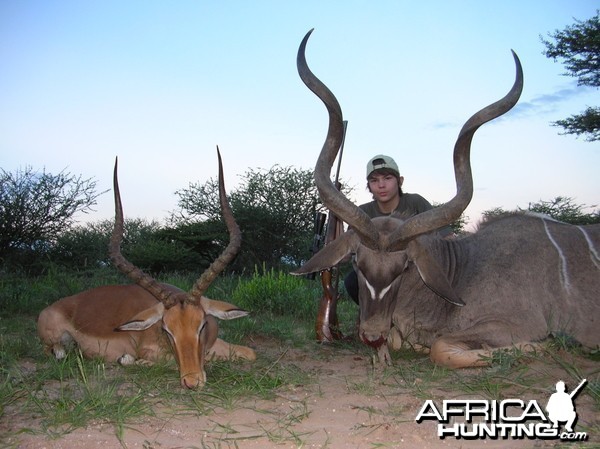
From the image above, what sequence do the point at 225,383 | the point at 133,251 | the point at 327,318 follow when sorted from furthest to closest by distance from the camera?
the point at 133,251
the point at 327,318
the point at 225,383

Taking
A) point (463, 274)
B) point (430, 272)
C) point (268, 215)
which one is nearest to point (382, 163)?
point (463, 274)

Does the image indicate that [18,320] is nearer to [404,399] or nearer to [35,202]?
[404,399]

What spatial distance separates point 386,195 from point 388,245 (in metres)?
1.76

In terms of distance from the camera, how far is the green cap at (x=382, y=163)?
5.79 meters

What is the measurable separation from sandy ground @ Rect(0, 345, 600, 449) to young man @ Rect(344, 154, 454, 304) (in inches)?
100

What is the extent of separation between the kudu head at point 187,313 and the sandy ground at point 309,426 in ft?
1.93

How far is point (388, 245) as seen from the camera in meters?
4.27

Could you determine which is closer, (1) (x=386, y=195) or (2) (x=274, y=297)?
(1) (x=386, y=195)

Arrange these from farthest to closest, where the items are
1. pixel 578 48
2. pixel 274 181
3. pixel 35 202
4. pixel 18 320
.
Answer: pixel 274 181, pixel 578 48, pixel 35 202, pixel 18 320

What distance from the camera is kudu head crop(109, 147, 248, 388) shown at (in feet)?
12.5

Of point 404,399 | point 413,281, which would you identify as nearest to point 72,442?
point 404,399

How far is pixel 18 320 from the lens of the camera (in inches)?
263

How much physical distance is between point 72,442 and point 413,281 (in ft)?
9.70

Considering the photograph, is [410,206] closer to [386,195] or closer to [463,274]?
[386,195]
